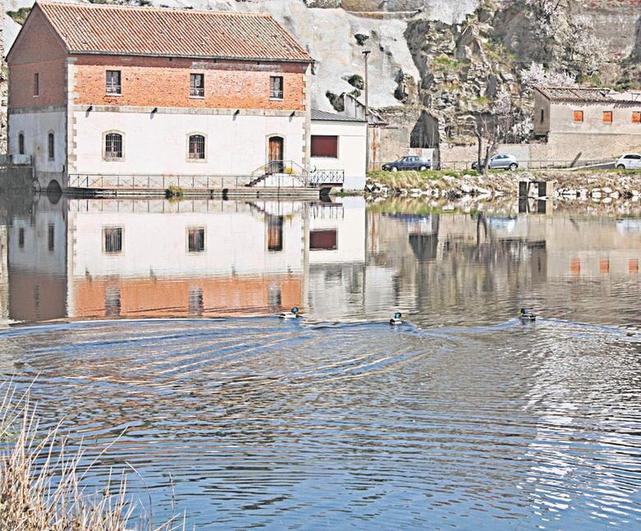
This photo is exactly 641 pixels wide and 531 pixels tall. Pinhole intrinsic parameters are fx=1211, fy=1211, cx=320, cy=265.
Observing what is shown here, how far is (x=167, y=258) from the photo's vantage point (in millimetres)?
24953

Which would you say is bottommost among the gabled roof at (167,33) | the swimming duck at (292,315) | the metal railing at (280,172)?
the swimming duck at (292,315)

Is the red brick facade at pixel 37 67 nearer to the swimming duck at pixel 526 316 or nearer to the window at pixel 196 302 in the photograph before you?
the window at pixel 196 302

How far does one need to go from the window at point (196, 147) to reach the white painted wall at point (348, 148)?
248 inches

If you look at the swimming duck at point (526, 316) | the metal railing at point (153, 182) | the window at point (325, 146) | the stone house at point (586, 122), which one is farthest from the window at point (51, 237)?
the stone house at point (586, 122)

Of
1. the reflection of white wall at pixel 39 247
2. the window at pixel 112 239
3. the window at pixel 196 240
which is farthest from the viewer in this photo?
the window at pixel 196 240

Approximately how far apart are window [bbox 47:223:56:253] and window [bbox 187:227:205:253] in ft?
9.96

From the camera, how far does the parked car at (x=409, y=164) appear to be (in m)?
64.2

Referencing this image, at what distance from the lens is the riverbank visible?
195ft

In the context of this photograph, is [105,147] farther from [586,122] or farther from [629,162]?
[586,122]

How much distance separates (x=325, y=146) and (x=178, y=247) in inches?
1195

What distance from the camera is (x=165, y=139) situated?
171 feet

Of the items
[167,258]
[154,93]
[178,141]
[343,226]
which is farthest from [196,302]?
[154,93]

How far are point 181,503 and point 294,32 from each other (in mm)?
68353

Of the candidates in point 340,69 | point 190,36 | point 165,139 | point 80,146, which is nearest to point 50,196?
point 80,146
